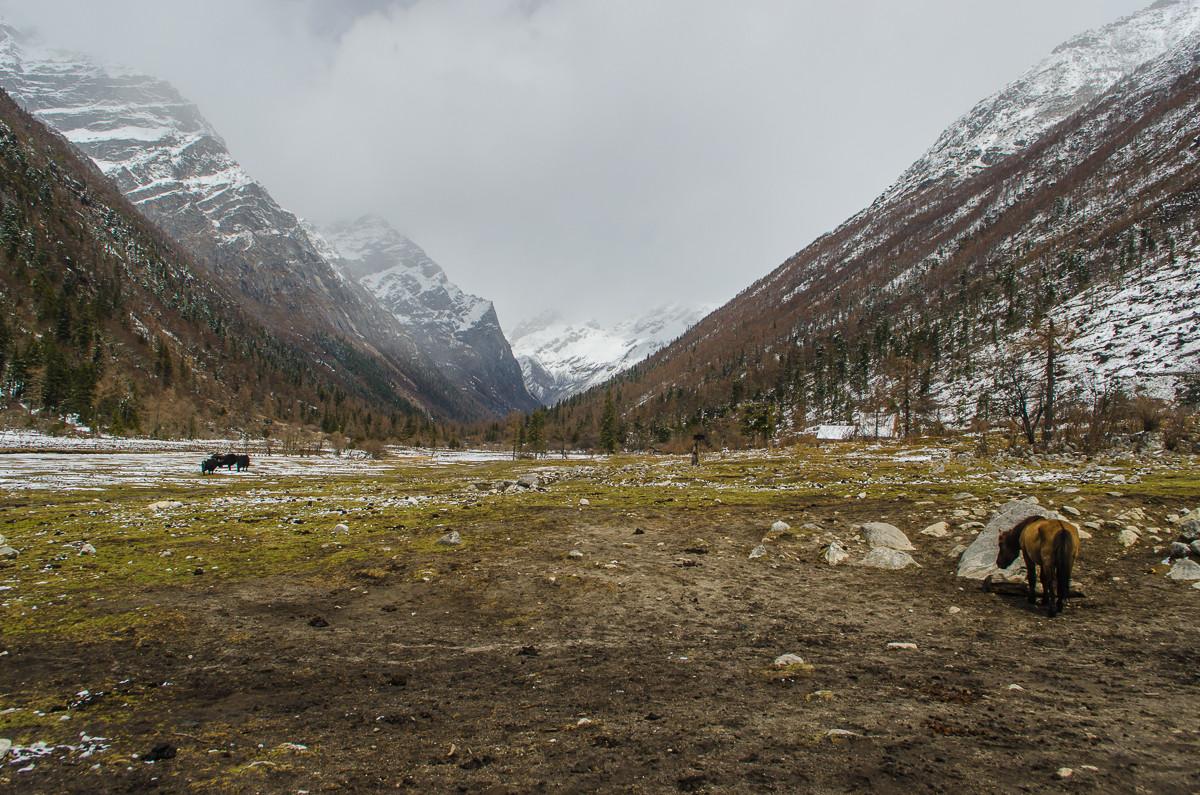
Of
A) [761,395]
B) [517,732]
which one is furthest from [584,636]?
[761,395]

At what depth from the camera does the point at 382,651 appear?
761 centimetres

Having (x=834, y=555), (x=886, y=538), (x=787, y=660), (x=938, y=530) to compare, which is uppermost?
(x=938, y=530)

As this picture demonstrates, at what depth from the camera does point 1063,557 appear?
8.93 meters

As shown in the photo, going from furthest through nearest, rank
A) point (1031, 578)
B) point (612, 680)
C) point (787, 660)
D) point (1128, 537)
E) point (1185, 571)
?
point (1128, 537) < point (1185, 571) < point (1031, 578) < point (787, 660) < point (612, 680)

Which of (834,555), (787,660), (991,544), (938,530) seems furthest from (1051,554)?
(787,660)

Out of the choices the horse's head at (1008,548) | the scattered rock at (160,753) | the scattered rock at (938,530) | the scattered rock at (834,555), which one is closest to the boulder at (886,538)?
the scattered rock at (834,555)

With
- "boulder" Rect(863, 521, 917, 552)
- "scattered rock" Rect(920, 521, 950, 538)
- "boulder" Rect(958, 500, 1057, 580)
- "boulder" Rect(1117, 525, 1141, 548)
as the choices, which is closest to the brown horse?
"boulder" Rect(958, 500, 1057, 580)

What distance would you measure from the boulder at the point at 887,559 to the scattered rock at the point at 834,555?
0.42 metres

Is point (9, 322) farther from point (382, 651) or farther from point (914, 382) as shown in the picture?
point (914, 382)

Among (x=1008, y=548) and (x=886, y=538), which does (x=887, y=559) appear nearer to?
(x=886, y=538)

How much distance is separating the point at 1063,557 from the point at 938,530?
532cm

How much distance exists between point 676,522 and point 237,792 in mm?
14751

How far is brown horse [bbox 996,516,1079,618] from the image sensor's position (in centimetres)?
883

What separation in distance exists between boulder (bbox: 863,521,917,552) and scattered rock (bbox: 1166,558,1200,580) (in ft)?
14.5
